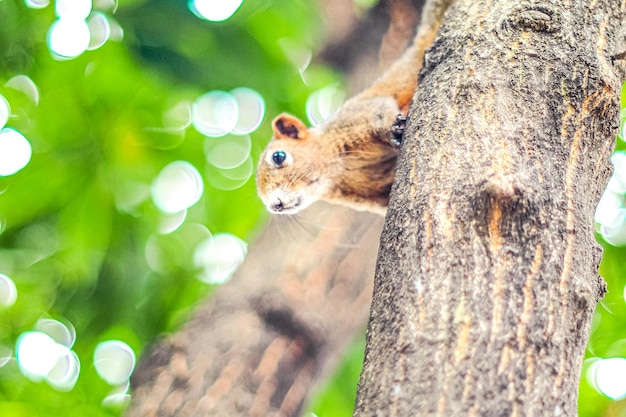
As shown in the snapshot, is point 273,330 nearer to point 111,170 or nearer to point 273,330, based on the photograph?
point 273,330

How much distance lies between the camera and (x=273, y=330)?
2551 mm

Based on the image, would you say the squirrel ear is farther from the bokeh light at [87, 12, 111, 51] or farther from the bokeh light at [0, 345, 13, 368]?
the bokeh light at [0, 345, 13, 368]

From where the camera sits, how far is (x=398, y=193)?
144 centimetres

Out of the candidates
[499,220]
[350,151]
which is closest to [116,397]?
[350,151]

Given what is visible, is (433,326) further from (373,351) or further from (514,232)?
(514,232)

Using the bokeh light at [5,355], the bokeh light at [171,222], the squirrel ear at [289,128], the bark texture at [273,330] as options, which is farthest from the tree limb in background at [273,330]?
the bokeh light at [5,355]

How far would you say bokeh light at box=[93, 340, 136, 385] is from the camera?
342cm

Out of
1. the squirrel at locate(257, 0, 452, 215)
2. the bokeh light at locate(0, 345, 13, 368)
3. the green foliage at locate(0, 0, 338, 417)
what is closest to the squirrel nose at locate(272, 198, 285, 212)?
the squirrel at locate(257, 0, 452, 215)

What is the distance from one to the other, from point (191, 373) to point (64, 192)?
4.09ft

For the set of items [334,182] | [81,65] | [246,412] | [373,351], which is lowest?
[246,412]

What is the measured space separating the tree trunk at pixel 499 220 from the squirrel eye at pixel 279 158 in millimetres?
1288

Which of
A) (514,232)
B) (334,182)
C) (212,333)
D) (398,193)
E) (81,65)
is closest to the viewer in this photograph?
(514,232)

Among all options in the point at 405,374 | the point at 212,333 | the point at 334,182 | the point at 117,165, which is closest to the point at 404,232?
the point at 405,374

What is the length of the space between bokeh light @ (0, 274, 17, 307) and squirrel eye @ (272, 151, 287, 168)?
137 centimetres
